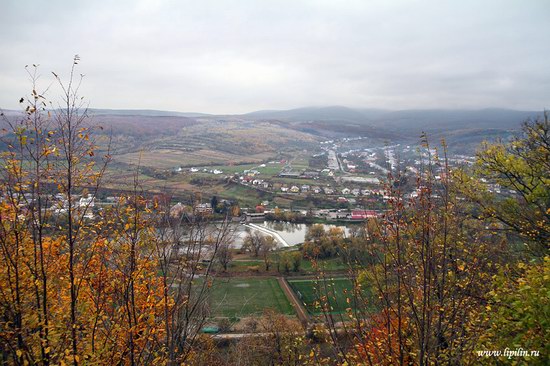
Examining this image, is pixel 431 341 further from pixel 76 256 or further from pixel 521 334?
pixel 76 256

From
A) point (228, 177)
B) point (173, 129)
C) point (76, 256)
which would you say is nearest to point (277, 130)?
point (173, 129)

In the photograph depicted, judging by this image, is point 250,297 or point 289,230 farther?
point 289,230

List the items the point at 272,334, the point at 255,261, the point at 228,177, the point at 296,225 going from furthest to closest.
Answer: the point at 228,177 → the point at 296,225 → the point at 255,261 → the point at 272,334

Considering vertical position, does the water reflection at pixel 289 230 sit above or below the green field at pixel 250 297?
above

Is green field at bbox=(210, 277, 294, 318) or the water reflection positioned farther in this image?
the water reflection

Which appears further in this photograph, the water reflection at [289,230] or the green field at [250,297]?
the water reflection at [289,230]

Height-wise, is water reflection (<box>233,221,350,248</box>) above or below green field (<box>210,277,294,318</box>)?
above

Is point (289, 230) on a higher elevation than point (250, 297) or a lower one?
lower

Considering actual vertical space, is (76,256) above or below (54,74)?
below
